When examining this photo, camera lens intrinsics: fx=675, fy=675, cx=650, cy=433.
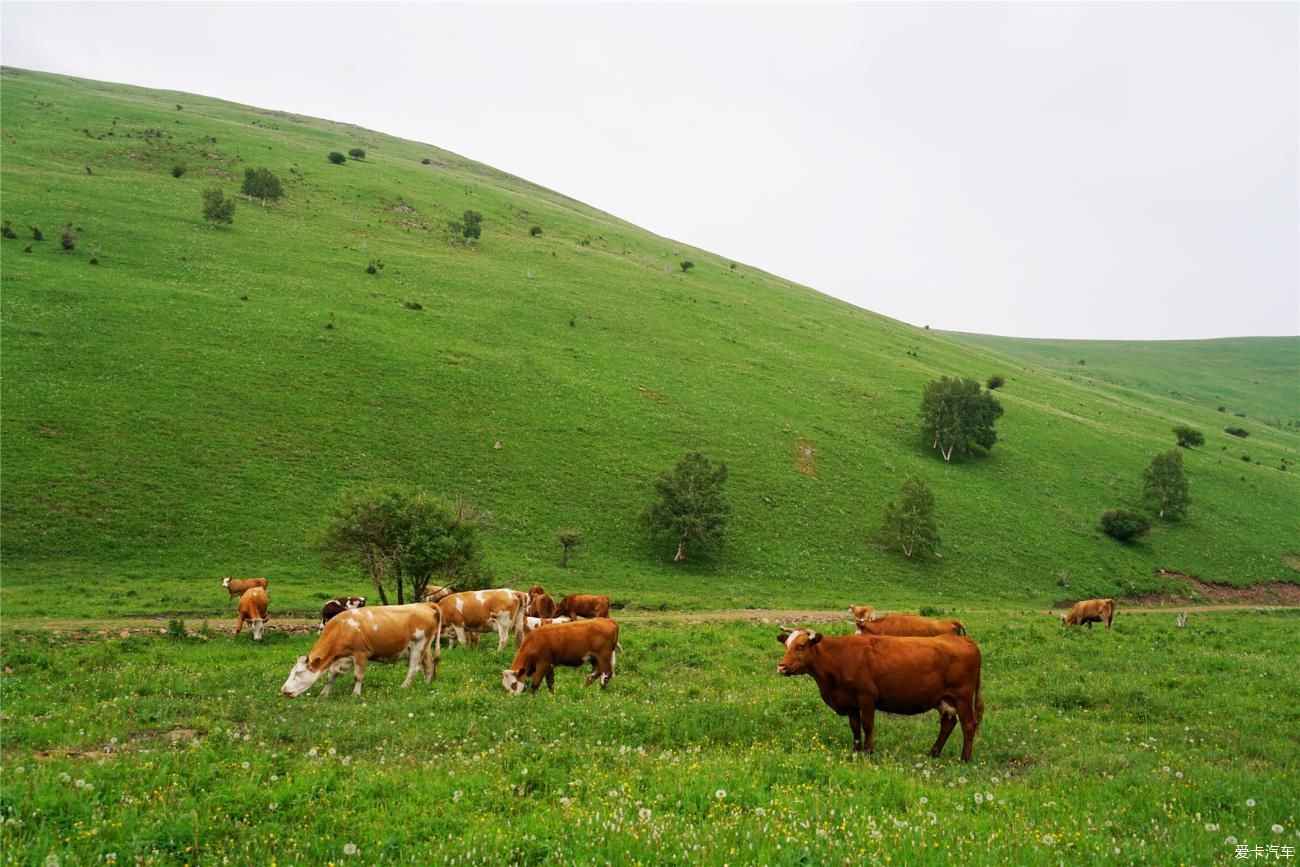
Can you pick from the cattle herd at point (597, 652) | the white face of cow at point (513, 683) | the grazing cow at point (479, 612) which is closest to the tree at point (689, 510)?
the cattle herd at point (597, 652)

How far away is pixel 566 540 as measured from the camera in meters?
38.2

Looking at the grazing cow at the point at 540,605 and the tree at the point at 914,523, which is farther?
the tree at the point at 914,523

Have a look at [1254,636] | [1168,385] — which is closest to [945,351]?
[1168,385]

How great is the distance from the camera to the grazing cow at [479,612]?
2138 cm

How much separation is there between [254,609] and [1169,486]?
66.8 m

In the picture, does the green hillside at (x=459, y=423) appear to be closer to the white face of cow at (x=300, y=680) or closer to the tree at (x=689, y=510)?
the tree at (x=689, y=510)

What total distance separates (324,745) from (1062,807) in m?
10.4

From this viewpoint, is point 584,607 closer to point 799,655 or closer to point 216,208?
point 799,655

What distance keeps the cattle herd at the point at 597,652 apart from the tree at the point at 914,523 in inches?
1061

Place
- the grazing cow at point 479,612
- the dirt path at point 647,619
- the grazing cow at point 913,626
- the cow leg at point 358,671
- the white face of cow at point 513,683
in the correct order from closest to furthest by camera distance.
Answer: the cow leg at point 358,671, the white face of cow at point 513,683, the grazing cow at point 913,626, the grazing cow at point 479,612, the dirt path at point 647,619

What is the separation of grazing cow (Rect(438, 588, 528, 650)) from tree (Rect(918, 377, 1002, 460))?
50147mm

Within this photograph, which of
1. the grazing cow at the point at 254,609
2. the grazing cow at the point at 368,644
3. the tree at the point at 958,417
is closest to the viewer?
the grazing cow at the point at 368,644

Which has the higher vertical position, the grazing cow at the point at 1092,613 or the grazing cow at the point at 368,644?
the grazing cow at the point at 368,644

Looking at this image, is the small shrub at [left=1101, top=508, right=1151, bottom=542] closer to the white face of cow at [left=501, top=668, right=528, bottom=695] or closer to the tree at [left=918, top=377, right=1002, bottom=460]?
the tree at [left=918, top=377, right=1002, bottom=460]
